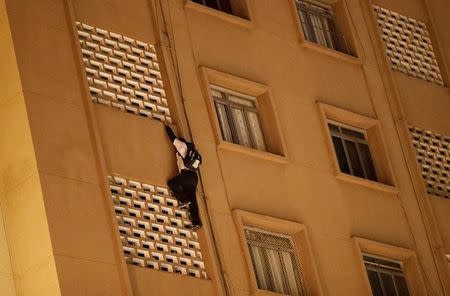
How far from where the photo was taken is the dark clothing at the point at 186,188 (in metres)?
28.8

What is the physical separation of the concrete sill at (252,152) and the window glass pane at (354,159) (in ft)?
7.77

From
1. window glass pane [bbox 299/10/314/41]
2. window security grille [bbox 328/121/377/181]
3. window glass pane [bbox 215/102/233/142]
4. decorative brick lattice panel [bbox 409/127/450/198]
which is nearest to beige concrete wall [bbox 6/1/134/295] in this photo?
window glass pane [bbox 215/102/233/142]

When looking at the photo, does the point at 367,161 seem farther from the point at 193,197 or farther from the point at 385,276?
the point at 193,197

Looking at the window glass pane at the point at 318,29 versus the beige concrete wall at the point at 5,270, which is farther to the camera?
Result: the window glass pane at the point at 318,29

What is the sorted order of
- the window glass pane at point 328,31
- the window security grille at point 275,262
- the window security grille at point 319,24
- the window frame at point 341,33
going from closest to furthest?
the window security grille at point 275,262
the window frame at point 341,33
the window security grille at point 319,24
the window glass pane at point 328,31

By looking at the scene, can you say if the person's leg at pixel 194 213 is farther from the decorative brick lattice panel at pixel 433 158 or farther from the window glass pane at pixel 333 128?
the decorative brick lattice panel at pixel 433 158

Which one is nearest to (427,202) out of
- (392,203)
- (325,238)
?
(392,203)

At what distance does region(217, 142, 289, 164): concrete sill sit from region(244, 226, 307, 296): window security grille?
141 centimetres

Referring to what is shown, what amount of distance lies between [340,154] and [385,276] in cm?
250

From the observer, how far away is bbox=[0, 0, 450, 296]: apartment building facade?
2739 centimetres

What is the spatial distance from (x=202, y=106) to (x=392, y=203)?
4.56 metres

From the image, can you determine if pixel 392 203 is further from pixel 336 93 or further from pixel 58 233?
pixel 58 233

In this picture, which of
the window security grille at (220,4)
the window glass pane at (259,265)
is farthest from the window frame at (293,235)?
the window security grille at (220,4)

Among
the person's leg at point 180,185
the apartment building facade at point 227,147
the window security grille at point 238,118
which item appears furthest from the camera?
the window security grille at point 238,118
